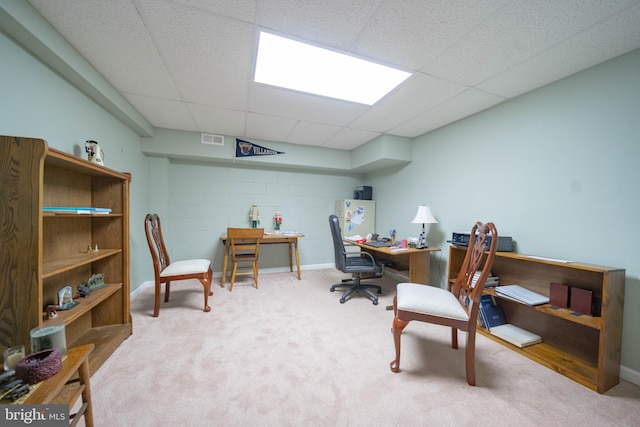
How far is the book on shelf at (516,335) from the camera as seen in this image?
1.77 meters

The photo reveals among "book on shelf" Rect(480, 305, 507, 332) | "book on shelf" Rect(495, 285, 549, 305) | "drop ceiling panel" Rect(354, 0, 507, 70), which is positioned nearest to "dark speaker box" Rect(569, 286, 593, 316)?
"book on shelf" Rect(495, 285, 549, 305)

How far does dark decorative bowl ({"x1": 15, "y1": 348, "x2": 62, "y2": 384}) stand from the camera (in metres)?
0.82

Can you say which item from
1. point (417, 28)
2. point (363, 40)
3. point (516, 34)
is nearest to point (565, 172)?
point (516, 34)

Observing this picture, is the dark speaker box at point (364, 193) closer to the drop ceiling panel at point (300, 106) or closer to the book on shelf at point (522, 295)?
the drop ceiling panel at point (300, 106)

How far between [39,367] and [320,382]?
131 centimetres

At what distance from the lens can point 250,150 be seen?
3498 millimetres

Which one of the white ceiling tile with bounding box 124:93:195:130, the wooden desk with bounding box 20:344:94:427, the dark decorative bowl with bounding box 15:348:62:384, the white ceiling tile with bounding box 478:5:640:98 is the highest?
the white ceiling tile with bounding box 478:5:640:98

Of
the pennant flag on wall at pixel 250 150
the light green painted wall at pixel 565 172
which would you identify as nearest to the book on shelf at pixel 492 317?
the light green painted wall at pixel 565 172

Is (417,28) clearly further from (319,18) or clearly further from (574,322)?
(574,322)

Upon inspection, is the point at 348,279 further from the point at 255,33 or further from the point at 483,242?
the point at 255,33

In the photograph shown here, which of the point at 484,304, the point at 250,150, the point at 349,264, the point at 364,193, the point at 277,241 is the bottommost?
the point at 484,304

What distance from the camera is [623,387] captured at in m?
1.39

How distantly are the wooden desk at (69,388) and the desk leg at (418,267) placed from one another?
2.75 m

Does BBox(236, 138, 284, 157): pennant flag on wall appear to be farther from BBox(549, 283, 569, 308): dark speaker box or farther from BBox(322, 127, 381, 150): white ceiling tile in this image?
BBox(549, 283, 569, 308): dark speaker box
